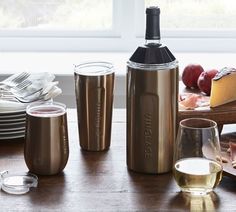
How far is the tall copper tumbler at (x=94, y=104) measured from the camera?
5.00 ft

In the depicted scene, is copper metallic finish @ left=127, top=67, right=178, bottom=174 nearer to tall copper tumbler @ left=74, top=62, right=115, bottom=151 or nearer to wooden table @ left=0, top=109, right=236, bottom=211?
wooden table @ left=0, top=109, right=236, bottom=211

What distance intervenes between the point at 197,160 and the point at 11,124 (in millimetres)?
523

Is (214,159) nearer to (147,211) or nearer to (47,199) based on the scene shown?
(147,211)

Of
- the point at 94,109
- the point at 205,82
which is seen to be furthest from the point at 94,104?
the point at 205,82

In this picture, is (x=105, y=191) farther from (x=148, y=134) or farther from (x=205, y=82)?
(x=205, y=82)

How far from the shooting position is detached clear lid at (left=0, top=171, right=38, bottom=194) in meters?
1.34

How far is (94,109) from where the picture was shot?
1536 millimetres

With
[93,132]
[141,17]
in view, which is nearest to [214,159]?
[93,132]

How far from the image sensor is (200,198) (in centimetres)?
130

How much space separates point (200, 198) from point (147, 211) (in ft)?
0.36

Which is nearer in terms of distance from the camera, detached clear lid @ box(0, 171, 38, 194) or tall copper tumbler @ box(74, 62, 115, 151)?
detached clear lid @ box(0, 171, 38, 194)

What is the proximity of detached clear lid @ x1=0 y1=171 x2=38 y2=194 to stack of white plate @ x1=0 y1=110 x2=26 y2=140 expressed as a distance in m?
0.23

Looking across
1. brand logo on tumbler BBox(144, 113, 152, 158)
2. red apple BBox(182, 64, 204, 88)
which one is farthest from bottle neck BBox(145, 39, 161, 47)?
red apple BBox(182, 64, 204, 88)

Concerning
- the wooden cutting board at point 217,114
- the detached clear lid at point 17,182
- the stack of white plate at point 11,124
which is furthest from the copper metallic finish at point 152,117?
the stack of white plate at point 11,124
